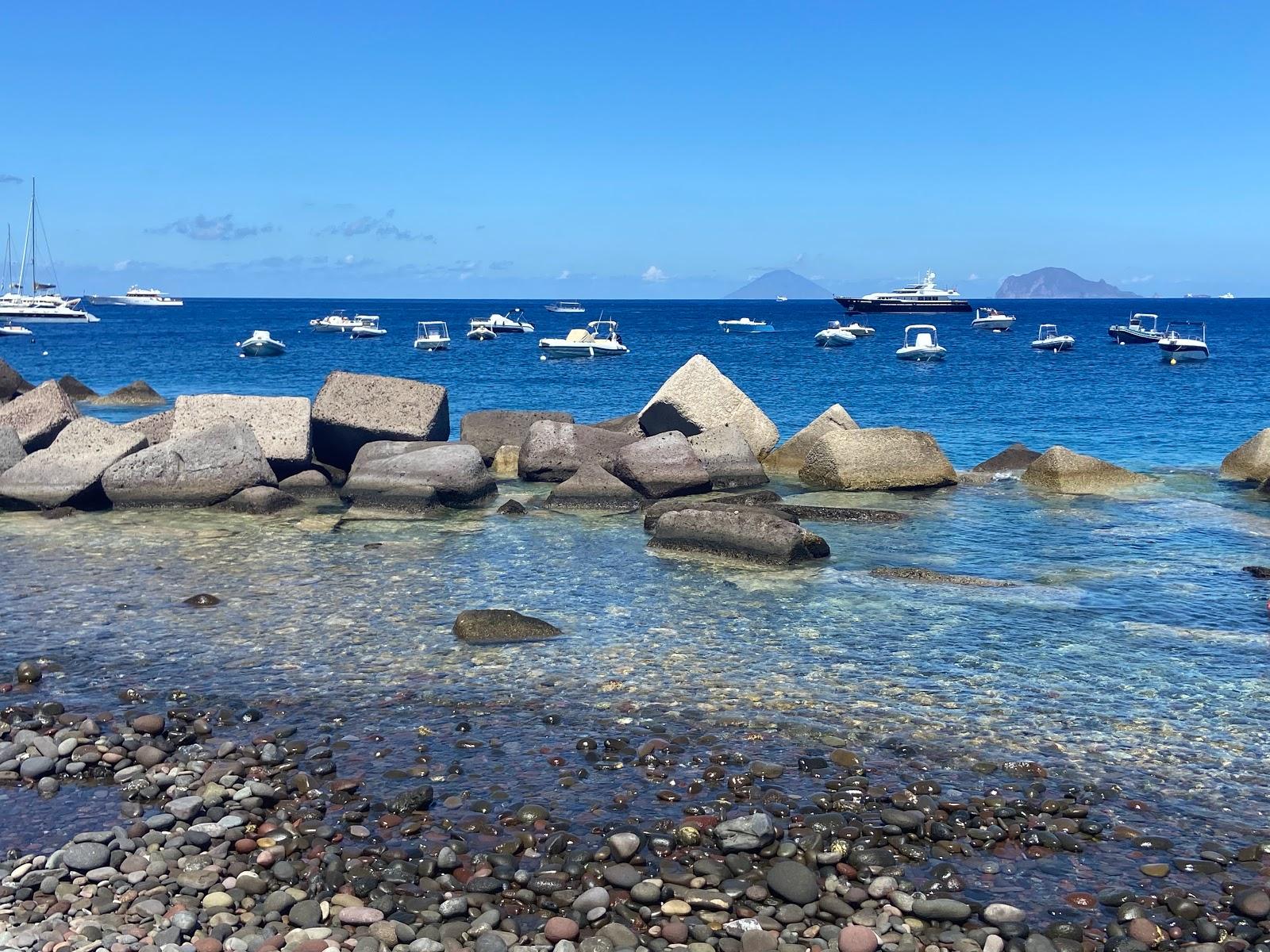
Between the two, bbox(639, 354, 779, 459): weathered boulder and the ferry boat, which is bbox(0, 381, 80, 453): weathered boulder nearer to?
bbox(639, 354, 779, 459): weathered boulder

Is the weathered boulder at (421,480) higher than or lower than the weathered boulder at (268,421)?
lower

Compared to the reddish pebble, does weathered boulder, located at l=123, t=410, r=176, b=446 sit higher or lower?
higher

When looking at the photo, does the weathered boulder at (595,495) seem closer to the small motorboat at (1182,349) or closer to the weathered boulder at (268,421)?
the weathered boulder at (268,421)

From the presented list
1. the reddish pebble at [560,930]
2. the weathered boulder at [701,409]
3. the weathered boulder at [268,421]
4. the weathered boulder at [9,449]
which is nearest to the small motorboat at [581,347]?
the weathered boulder at [701,409]

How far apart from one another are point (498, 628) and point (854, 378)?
51635 mm

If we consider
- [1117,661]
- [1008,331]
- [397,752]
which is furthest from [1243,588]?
[1008,331]

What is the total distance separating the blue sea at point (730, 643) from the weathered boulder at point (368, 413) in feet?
8.33

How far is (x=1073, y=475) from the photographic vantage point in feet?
75.9

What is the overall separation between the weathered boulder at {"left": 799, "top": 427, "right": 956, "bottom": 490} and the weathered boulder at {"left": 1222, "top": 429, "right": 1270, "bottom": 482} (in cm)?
646

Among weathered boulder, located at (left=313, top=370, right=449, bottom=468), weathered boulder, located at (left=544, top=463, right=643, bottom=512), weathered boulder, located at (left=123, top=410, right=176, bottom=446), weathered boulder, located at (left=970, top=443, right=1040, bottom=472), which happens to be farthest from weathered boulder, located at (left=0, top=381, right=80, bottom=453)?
weathered boulder, located at (left=970, top=443, right=1040, bottom=472)

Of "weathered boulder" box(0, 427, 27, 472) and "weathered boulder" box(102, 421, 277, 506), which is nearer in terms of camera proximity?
"weathered boulder" box(102, 421, 277, 506)

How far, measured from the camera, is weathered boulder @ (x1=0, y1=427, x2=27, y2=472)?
21.0 metres

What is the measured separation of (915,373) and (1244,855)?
59.6 m

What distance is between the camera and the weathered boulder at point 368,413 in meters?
22.0
